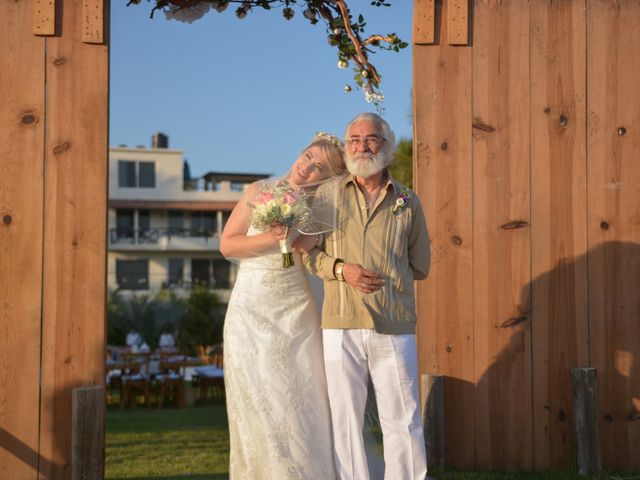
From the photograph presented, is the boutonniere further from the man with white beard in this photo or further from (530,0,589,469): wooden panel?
(530,0,589,469): wooden panel

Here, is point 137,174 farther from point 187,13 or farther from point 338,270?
point 338,270

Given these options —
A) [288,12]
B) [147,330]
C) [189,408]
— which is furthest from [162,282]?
[288,12]

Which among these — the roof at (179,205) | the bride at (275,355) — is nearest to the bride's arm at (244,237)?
the bride at (275,355)

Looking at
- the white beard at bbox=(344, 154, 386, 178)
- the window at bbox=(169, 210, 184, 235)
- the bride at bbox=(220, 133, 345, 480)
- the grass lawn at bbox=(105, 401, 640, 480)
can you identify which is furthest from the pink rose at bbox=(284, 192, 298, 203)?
the window at bbox=(169, 210, 184, 235)

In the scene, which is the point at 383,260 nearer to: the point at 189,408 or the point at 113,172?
the point at 189,408

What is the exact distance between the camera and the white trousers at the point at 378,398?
12.0 feet

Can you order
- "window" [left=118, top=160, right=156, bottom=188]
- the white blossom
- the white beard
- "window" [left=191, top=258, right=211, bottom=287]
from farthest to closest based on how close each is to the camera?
"window" [left=118, top=160, right=156, bottom=188] < "window" [left=191, top=258, right=211, bottom=287] < the white blossom < the white beard

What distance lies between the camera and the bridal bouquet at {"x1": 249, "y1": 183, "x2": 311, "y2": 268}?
12.6 ft

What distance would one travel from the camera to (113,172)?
1590 inches

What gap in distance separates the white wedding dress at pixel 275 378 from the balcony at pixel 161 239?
115 feet

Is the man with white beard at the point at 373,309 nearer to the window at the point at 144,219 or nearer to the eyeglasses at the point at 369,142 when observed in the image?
the eyeglasses at the point at 369,142

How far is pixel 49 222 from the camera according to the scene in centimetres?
450

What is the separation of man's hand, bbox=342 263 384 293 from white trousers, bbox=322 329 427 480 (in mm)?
237

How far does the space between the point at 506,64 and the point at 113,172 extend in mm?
37601
